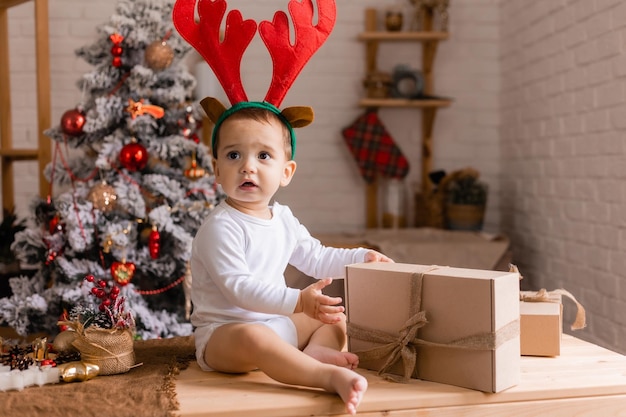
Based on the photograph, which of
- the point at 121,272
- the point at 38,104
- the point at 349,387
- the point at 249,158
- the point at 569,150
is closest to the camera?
the point at 349,387

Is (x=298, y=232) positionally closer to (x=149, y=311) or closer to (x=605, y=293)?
(x=149, y=311)

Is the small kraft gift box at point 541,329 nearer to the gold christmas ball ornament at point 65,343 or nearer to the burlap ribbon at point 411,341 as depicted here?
the burlap ribbon at point 411,341

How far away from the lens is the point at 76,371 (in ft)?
4.24

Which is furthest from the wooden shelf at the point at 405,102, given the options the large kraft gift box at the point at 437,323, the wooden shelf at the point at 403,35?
the large kraft gift box at the point at 437,323

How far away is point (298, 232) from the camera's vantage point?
154 cm

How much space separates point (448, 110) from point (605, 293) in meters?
1.55

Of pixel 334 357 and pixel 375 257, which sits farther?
pixel 375 257

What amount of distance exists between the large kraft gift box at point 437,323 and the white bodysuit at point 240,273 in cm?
15

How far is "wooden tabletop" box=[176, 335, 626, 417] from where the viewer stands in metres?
1.17

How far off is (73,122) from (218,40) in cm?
121

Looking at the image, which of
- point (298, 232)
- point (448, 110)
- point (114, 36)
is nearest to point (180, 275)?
point (114, 36)

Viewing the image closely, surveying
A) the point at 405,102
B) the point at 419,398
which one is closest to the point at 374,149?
the point at 405,102

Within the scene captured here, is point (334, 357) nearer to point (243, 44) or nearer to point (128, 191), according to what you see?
point (243, 44)

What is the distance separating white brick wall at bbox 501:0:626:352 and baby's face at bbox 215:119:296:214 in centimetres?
155
